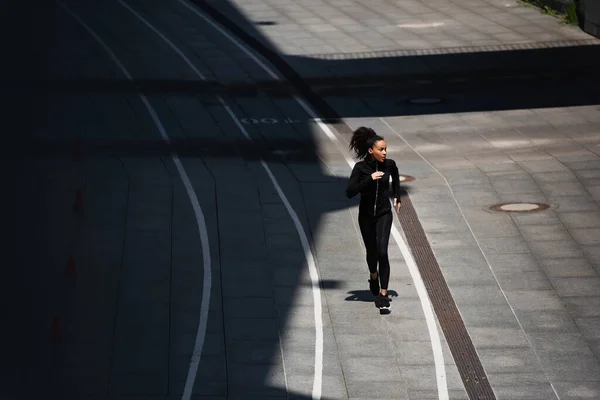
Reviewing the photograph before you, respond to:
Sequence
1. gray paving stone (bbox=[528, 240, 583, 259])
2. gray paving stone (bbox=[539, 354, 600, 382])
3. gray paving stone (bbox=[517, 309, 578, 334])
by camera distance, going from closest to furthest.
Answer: gray paving stone (bbox=[539, 354, 600, 382]), gray paving stone (bbox=[517, 309, 578, 334]), gray paving stone (bbox=[528, 240, 583, 259])

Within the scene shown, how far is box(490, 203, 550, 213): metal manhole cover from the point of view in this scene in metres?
22.6

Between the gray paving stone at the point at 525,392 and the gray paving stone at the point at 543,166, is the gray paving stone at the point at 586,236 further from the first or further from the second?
the gray paving stone at the point at 525,392

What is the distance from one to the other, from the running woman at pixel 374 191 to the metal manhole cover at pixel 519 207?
5.65 m

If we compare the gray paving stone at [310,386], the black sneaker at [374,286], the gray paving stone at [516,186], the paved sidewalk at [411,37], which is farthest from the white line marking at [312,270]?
the paved sidewalk at [411,37]

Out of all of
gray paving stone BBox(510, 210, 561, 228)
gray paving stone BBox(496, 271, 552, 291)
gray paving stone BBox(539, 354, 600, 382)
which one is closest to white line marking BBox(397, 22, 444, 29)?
gray paving stone BBox(510, 210, 561, 228)

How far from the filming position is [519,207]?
22.8m

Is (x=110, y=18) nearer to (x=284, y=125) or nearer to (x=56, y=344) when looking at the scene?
(x=284, y=125)

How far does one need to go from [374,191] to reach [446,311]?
7.64ft

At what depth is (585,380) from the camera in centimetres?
1600

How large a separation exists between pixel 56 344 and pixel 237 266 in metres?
3.94

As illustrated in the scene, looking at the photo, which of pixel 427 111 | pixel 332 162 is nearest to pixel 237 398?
pixel 332 162

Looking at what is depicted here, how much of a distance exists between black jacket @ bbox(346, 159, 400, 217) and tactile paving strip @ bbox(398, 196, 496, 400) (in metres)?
1.97

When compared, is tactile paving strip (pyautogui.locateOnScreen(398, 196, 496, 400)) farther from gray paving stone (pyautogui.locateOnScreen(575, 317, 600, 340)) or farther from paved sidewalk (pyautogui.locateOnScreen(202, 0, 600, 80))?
paved sidewalk (pyautogui.locateOnScreen(202, 0, 600, 80))

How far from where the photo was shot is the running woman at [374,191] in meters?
17.1
